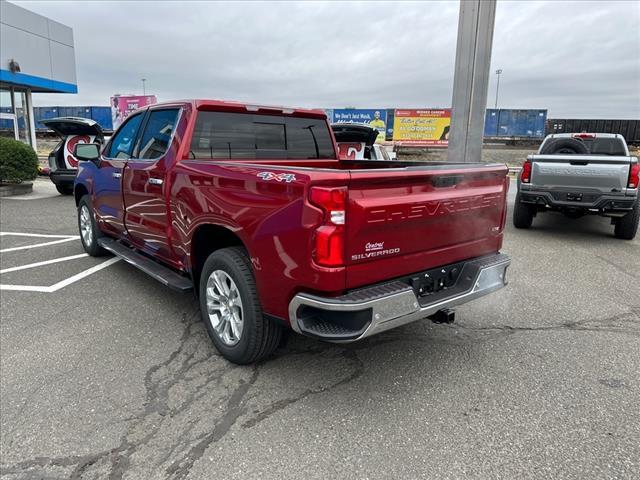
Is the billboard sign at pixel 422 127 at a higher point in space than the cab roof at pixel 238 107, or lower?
higher

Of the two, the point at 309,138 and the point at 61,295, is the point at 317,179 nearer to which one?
the point at 309,138

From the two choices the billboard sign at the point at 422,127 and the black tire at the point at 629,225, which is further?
the billboard sign at the point at 422,127

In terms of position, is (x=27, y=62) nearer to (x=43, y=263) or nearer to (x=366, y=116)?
(x=43, y=263)

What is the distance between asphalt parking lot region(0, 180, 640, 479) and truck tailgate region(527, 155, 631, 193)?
9.94 feet

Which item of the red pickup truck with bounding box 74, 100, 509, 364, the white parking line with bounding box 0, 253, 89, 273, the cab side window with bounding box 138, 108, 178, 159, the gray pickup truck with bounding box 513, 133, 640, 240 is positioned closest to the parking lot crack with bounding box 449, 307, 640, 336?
the red pickup truck with bounding box 74, 100, 509, 364

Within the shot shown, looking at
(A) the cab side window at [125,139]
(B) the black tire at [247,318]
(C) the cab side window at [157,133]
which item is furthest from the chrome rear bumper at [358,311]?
(A) the cab side window at [125,139]

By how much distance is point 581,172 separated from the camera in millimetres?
7234

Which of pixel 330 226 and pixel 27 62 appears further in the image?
pixel 27 62

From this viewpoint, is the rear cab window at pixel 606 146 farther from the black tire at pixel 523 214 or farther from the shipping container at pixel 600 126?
the shipping container at pixel 600 126

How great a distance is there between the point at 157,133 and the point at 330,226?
255 cm

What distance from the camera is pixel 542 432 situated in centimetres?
255

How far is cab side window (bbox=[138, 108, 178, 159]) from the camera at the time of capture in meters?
3.99

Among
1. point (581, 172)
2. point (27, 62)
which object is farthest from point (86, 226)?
point (27, 62)

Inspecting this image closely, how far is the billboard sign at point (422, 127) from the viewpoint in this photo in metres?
32.9
